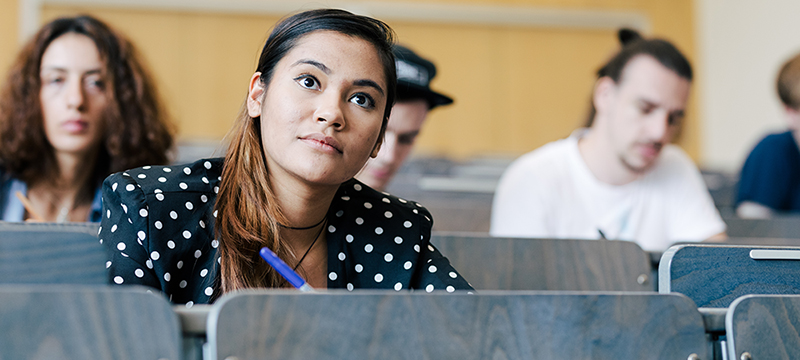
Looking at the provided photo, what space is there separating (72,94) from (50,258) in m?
0.97

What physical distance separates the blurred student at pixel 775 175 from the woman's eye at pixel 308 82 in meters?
2.07

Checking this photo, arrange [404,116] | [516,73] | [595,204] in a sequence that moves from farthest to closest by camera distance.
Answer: [516,73] < [595,204] < [404,116]

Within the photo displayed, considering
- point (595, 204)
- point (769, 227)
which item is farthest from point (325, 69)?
point (769, 227)

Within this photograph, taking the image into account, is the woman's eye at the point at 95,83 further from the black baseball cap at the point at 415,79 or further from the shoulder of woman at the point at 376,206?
the shoulder of woman at the point at 376,206

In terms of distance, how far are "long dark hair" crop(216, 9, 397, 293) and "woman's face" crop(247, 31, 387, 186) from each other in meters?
0.02

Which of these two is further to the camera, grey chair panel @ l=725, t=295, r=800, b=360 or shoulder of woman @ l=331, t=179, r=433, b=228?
shoulder of woman @ l=331, t=179, r=433, b=228

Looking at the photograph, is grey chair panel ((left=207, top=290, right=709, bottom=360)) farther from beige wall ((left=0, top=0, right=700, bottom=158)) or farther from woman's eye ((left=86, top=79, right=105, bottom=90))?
beige wall ((left=0, top=0, right=700, bottom=158))

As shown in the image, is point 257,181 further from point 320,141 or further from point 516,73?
point 516,73

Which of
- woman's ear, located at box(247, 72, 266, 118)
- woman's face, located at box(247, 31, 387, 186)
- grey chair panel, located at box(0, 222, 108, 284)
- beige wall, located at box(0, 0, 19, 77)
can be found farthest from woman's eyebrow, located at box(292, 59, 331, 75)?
beige wall, located at box(0, 0, 19, 77)

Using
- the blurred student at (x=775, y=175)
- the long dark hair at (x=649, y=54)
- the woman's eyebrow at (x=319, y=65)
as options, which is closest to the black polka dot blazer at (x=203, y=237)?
the woman's eyebrow at (x=319, y=65)

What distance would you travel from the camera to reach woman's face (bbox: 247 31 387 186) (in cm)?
97

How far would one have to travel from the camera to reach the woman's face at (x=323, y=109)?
97 centimetres

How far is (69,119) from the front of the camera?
5.22ft

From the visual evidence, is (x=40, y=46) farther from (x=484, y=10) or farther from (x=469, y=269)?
(x=484, y=10)
